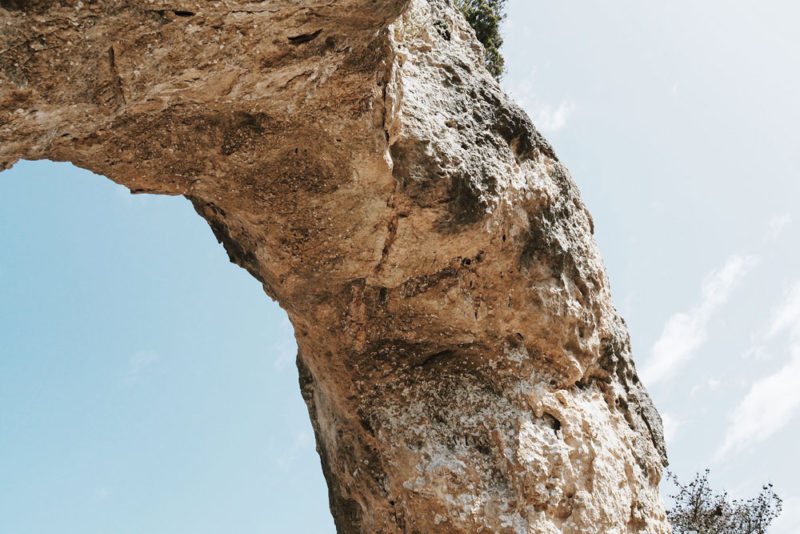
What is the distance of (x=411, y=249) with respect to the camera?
16.5 ft

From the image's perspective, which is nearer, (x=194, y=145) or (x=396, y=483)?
(x=194, y=145)

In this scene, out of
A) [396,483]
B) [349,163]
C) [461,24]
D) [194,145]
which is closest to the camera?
[194,145]

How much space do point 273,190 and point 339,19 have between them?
1.27 m

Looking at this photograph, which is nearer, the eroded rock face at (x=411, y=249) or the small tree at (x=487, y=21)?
the eroded rock face at (x=411, y=249)

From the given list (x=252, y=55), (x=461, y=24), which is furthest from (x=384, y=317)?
(x=461, y=24)

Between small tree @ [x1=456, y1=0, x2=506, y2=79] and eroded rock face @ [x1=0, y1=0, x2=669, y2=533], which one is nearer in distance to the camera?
eroded rock face @ [x1=0, y1=0, x2=669, y2=533]

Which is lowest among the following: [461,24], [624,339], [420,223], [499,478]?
[499,478]

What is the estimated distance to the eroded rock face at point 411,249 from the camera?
417 cm

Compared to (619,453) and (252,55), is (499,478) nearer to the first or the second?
(619,453)

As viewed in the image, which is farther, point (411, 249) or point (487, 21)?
point (487, 21)

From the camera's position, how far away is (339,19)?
153 inches

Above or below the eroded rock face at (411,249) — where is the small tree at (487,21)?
above

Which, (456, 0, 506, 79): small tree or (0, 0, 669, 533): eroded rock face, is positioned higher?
(456, 0, 506, 79): small tree

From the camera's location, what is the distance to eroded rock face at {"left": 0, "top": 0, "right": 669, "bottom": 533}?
164 inches
